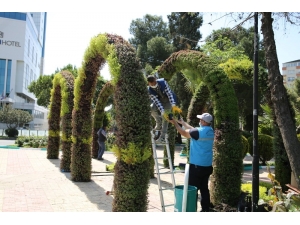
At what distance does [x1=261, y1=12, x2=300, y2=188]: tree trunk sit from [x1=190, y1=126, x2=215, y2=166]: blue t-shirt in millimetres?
1563

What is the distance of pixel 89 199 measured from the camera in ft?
24.3

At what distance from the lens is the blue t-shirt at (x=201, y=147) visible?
5746mm

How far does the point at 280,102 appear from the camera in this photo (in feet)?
19.7

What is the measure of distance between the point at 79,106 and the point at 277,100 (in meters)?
6.11

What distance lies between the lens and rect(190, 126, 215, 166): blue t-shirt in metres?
5.75

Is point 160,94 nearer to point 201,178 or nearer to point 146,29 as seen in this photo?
point 201,178

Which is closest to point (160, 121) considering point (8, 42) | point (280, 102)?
point (280, 102)

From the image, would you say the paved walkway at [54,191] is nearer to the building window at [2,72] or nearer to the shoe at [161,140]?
the shoe at [161,140]

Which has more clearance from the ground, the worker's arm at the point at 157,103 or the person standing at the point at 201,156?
the worker's arm at the point at 157,103

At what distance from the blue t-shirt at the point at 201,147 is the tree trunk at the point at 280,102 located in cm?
156

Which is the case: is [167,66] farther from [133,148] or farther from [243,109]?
[243,109]

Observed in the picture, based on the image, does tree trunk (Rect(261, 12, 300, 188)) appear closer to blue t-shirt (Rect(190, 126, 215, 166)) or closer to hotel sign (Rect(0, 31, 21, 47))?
blue t-shirt (Rect(190, 126, 215, 166))

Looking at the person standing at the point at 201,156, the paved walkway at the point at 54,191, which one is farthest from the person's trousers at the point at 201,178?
the paved walkway at the point at 54,191

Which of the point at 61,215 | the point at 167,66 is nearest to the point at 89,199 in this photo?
the point at 61,215
